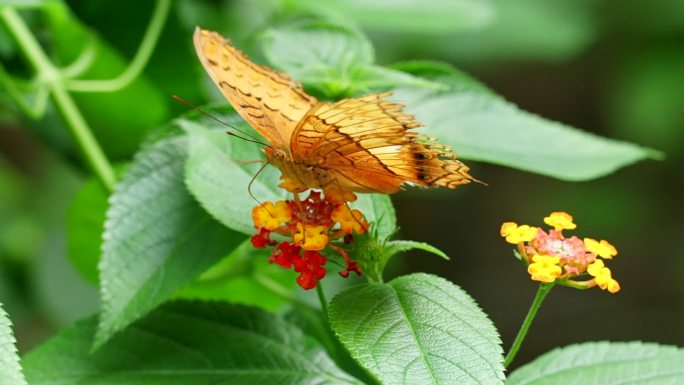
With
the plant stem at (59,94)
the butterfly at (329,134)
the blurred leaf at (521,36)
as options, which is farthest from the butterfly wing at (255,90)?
the blurred leaf at (521,36)

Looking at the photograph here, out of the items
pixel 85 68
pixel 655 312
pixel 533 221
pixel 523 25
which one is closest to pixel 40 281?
pixel 85 68

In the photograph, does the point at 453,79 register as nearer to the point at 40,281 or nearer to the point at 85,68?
the point at 85,68

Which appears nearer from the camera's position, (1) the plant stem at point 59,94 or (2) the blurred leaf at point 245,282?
(2) the blurred leaf at point 245,282

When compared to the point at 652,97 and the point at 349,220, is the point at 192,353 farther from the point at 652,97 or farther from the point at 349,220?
the point at 652,97

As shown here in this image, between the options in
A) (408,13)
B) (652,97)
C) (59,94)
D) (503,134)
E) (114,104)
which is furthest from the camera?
(652,97)

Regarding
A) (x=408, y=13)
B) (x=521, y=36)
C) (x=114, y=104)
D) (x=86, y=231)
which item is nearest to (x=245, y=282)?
(x=86, y=231)

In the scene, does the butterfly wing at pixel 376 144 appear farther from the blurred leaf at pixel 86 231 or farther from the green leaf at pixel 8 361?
the blurred leaf at pixel 86 231
